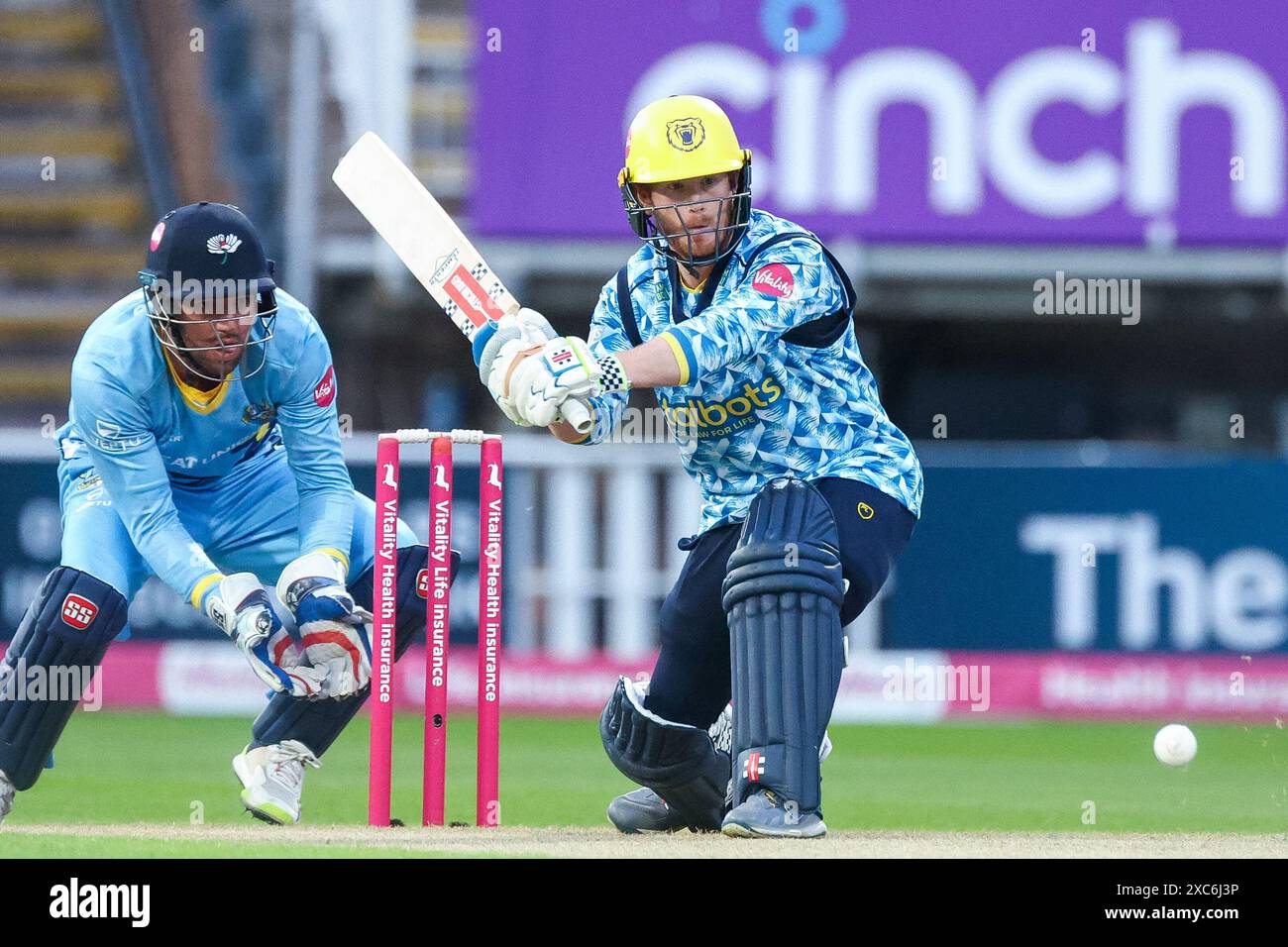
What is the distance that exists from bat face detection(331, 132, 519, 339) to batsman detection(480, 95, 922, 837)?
0.81 feet

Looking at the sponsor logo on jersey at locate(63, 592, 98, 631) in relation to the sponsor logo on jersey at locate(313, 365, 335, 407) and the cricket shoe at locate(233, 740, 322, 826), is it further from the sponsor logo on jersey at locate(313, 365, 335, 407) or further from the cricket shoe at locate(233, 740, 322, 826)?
the sponsor logo on jersey at locate(313, 365, 335, 407)

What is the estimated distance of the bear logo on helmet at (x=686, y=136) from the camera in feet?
14.5

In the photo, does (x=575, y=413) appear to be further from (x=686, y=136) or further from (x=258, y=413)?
(x=258, y=413)

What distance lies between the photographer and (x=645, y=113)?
14.6 ft

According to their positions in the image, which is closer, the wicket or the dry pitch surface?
the dry pitch surface

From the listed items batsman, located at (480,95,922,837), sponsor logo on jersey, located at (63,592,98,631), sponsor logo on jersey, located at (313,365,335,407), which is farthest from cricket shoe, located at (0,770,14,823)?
batsman, located at (480,95,922,837)

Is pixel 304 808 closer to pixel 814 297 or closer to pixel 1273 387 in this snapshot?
pixel 814 297

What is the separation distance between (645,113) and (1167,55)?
22.5 ft

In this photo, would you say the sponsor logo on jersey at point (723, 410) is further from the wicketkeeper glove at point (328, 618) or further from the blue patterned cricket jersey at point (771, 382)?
the wicketkeeper glove at point (328, 618)

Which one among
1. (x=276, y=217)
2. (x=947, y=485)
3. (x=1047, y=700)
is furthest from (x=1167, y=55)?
(x=276, y=217)

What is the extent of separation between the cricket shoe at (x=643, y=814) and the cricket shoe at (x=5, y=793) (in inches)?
56.0

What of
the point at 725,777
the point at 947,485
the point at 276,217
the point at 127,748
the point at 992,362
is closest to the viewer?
the point at 725,777

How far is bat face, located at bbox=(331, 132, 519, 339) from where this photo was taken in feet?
15.5

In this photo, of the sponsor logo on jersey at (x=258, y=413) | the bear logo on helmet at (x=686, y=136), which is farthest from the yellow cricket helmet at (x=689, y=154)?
the sponsor logo on jersey at (x=258, y=413)
